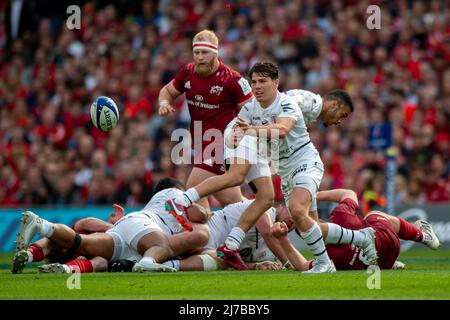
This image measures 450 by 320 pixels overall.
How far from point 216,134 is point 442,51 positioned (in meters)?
8.42

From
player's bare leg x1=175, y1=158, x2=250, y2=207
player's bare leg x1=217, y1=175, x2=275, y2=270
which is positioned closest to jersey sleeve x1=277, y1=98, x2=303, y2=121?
player's bare leg x1=175, y1=158, x2=250, y2=207

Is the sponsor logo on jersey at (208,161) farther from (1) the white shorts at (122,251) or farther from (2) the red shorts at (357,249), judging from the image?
(2) the red shorts at (357,249)

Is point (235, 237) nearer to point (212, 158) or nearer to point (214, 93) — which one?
point (212, 158)

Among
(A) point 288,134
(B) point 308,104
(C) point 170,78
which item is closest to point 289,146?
(A) point 288,134

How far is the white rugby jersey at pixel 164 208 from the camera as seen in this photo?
1241 centimetres

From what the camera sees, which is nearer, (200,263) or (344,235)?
(344,235)

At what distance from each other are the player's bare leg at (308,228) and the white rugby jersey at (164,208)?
1620mm

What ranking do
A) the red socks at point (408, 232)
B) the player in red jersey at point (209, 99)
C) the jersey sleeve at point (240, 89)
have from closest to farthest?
the red socks at point (408, 232)
the player in red jersey at point (209, 99)
the jersey sleeve at point (240, 89)

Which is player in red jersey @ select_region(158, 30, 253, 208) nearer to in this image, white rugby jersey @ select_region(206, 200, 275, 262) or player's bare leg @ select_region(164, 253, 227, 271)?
white rugby jersey @ select_region(206, 200, 275, 262)

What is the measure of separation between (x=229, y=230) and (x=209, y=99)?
1.72 m

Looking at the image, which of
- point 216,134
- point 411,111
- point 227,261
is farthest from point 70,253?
point 411,111

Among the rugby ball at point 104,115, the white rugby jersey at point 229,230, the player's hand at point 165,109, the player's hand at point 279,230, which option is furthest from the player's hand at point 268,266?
the rugby ball at point 104,115

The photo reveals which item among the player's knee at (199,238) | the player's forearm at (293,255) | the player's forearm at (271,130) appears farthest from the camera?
the player's knee at (199,238)

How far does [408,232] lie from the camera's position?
12.3 meters
